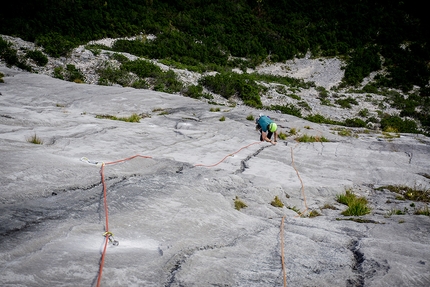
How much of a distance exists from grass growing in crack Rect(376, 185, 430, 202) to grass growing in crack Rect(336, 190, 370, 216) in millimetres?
1380

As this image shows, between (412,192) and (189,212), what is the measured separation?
7225 millimetres

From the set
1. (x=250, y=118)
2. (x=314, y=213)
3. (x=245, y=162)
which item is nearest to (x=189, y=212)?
(x=314, y=213)

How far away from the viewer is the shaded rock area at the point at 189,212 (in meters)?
3.47

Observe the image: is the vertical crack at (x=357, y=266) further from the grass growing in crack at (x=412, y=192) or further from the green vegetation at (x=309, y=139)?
the green vegetation at (x=309, y=139)

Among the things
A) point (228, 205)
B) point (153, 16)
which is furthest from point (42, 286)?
point (153, 16)

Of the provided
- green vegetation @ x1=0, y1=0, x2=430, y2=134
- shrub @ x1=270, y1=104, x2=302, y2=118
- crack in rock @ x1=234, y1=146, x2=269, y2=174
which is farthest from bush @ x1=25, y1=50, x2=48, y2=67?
crack in rock @ x1=234, y1=146, x2=269, y2=174

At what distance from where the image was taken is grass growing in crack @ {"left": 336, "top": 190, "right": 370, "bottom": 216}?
22.8 feet

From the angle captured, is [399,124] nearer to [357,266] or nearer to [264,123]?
[264,123]

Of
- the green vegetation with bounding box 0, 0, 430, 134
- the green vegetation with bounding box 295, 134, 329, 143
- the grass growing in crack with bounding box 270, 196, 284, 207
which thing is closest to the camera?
the grass growing in crack with bounding box 270, 196, 284, 207

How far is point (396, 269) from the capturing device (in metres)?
3.77

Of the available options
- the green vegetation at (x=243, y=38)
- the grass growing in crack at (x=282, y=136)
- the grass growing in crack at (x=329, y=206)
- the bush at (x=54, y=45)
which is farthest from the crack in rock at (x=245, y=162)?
the bush at (x=54, y=45)

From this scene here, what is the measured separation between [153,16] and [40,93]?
24.6m

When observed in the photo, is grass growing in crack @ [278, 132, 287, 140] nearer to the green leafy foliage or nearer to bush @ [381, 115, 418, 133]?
the green leafy foliage

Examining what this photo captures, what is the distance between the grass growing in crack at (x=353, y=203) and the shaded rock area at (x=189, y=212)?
221 millimetres
